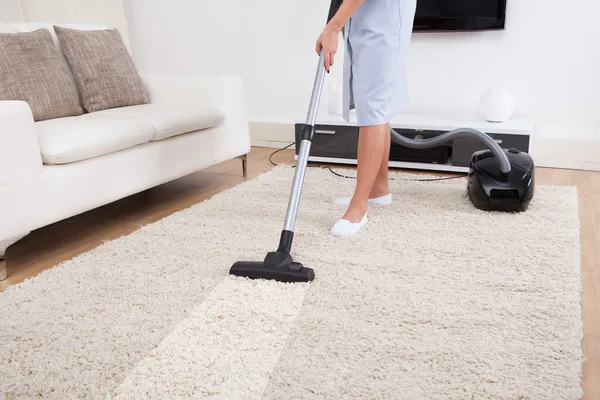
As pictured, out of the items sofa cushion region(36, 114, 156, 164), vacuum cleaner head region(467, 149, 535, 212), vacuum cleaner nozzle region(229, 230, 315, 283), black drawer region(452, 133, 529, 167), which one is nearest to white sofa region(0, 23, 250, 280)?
sofa cushion region(36, 114, 156, 164)

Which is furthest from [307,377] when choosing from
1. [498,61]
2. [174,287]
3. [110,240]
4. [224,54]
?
[224,54]

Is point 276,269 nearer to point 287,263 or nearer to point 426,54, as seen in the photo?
point 287,263

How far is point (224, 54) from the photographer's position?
12.4ft

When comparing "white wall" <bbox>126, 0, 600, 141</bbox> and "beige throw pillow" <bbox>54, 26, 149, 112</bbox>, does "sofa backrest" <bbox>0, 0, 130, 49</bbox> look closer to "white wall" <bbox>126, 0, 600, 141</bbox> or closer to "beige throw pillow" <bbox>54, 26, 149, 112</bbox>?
"white wall" <bbox>126, 0, 600, 141</bbox>

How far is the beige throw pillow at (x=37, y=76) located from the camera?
2105mm

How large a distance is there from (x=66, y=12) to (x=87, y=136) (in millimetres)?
2314

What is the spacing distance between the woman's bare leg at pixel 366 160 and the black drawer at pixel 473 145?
3.01ft

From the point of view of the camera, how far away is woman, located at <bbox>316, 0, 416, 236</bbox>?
5.84ft

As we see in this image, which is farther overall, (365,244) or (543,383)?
(365,244)

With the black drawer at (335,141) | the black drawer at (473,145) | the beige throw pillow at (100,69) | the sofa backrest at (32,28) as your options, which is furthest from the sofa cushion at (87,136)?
the black drawer at (473,145)

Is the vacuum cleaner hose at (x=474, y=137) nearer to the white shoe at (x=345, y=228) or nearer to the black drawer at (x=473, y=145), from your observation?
the black drawer at (x=473, y=145)

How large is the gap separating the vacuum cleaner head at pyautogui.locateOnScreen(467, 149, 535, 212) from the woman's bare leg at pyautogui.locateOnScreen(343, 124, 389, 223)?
18.2 inches

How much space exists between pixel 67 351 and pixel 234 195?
51.9 inches

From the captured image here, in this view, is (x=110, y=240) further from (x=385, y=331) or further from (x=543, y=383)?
(x=543, y=383)
